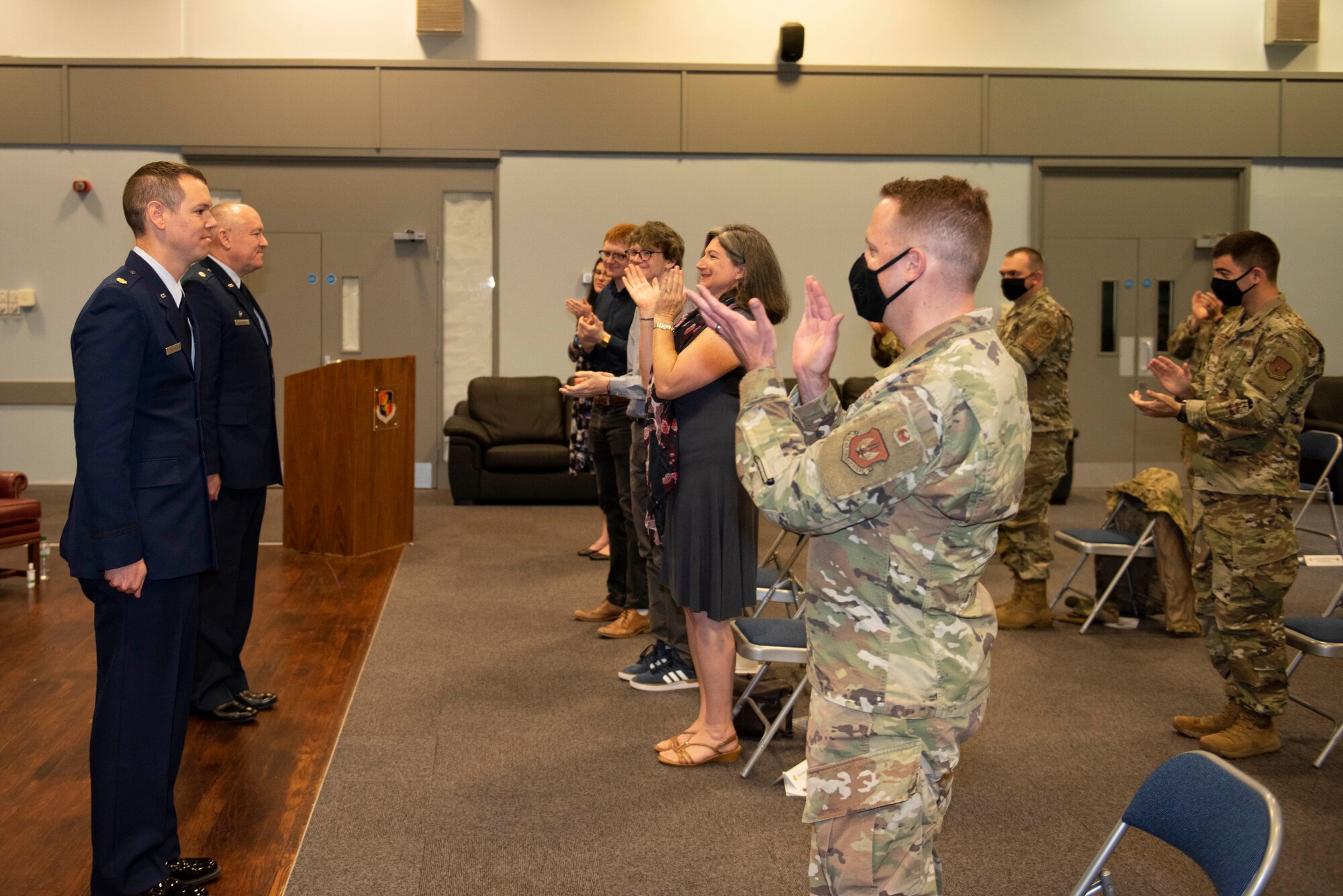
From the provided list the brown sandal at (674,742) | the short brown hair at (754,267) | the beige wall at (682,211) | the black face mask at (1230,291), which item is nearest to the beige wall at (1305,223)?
the beige wall at (682,211)

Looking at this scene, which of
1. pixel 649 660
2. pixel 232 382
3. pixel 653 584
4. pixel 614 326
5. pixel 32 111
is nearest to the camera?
pixel 232 382

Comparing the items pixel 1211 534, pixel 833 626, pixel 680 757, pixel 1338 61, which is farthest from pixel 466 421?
pixel 1338 61

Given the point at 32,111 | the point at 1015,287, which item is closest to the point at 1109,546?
the point at 1015,287

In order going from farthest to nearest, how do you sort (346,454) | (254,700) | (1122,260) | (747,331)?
1. (1122,260)
2. (346,454)
3. (254,700)
4. (747,331)

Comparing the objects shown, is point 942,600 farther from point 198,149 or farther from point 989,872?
point 198,149

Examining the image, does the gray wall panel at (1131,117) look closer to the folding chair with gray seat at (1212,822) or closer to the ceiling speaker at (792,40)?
the ceiling speaker at (792,40)

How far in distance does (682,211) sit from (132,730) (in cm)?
754

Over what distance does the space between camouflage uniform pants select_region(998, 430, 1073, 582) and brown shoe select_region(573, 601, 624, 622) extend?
184cm

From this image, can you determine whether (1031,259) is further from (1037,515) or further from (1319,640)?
(1319,640)

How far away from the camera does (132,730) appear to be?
249 centimetres

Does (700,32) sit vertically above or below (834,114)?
above

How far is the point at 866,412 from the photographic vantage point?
169 centimetres

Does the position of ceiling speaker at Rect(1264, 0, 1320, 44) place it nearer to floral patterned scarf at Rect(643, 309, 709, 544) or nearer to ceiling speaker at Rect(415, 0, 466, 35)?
ceiling speaker at Rect(415, 0, 466, 35)

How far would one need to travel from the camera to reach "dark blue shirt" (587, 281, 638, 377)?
4828 mm
